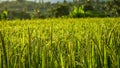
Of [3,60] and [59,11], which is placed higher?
[3,60]

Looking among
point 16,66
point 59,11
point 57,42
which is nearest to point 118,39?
point 57,42

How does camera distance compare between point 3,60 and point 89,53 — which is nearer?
point 3,60

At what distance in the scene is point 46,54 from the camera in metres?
1.66

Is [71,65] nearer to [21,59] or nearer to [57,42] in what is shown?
[21,59]

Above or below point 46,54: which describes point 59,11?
below

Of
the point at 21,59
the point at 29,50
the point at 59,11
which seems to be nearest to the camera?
the point at 21,59

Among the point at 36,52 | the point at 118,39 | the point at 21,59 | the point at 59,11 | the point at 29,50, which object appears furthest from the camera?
the point at 59,11

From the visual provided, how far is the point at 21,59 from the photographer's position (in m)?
1.58

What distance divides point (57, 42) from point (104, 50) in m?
0.38

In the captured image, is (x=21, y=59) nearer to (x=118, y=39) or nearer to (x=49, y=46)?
(x=49, y=46)

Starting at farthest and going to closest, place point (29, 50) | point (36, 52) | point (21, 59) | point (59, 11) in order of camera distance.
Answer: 1. point (59, 11)
2. point (36, 52)
3. point (29, 50)
4. point (21, 59)

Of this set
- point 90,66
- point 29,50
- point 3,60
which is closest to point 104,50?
point 90,66

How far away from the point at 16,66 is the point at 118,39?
106cm

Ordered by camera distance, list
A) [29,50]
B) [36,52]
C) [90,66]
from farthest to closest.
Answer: [36,52] → [29,50] → [90,66]
